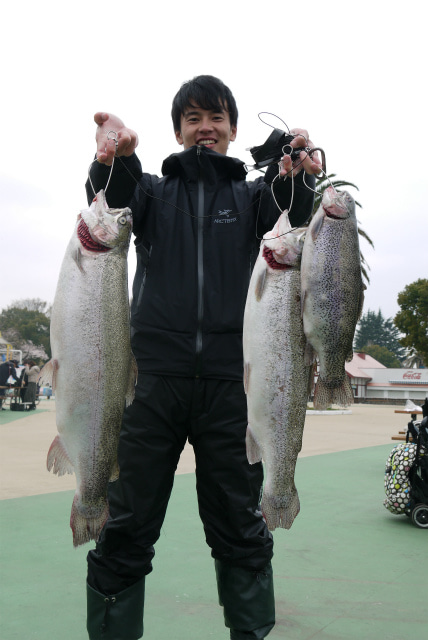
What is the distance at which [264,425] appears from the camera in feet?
8.12

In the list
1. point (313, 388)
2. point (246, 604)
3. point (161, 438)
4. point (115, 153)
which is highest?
point (115, 153)

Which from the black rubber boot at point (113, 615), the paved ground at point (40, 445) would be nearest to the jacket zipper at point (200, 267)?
the black rubber boot at point (113, 615)

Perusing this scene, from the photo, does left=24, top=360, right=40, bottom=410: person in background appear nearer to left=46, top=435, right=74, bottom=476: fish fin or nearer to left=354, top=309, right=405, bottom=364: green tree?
left=46, top=435, right=74, bottom=476: fish fin

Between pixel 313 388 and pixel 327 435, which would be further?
→ pixel 327 435

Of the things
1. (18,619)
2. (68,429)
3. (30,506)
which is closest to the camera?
(68,429)

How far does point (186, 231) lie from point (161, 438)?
101 centimetres

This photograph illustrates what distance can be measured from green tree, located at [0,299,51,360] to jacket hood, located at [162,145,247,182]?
65129 millimetres

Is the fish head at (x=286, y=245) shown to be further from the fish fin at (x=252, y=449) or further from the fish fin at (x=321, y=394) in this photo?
the fish fin at (x=252, y=449)

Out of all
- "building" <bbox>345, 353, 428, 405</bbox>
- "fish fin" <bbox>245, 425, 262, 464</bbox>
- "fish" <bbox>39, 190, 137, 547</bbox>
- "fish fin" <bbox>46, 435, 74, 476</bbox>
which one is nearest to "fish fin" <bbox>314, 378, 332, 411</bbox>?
"fish fin" <bbox>245, 425, 262, 464</bbox>

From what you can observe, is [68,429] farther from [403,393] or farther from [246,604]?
[403,393]

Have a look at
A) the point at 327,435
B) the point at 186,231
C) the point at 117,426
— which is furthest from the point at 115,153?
the point at 327,435

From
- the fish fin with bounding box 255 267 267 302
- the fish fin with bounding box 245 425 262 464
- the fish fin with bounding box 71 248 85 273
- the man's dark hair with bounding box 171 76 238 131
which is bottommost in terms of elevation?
the fish fin with bounding box 245 425 262 464

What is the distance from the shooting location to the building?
53.9 meters

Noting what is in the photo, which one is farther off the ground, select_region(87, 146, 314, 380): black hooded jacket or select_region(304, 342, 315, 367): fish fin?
select_region(87, 146, 314, 380): black hooded jacket
